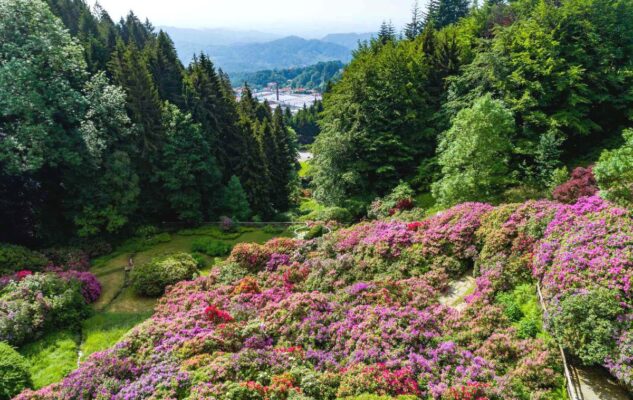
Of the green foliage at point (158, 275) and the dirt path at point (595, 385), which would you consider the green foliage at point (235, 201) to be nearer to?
the green foliage at point (158, 275)

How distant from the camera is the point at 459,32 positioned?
38375 millimetres

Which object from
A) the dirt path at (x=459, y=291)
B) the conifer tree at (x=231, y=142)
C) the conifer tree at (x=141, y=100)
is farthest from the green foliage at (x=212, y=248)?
the dirt path at (x=459, y=291)

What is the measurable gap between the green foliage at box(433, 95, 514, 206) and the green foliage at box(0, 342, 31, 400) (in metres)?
19.7

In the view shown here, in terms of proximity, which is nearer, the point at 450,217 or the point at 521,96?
the point at 450,217

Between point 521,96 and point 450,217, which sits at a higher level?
point 521,96

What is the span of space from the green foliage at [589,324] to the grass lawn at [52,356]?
16409 millimetres

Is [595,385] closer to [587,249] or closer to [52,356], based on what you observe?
[587,249]

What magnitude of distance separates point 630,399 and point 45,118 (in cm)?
3032

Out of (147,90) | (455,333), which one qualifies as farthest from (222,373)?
(147,90)

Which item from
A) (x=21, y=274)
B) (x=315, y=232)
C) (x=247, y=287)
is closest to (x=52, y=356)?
(x=21, y=274)

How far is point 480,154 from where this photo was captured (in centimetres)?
2038

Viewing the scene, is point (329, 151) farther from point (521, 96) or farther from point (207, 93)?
point (207, 93)

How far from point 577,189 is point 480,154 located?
4.93 meters

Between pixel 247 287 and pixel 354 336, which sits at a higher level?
pixel 354 336
